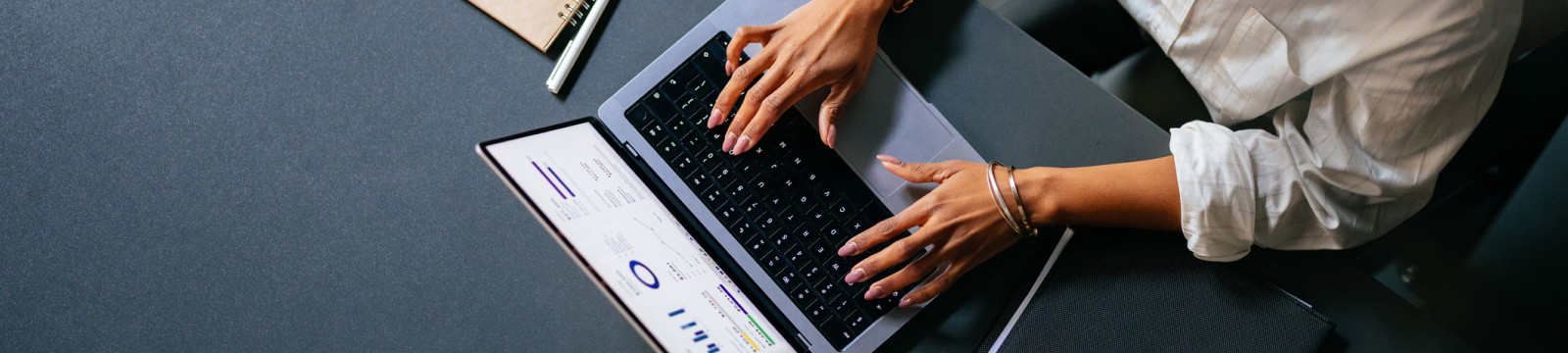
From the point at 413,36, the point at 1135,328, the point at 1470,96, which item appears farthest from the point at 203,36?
the point at 1470,96

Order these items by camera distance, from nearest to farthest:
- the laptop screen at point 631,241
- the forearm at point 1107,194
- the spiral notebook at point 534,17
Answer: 1. the laptop screen at point 631,241
2. the forearm at point 1107,194
3. the spiral notebook at point 534,17

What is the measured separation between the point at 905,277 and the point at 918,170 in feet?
0.38

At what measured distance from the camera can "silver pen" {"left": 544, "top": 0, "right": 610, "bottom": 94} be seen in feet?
2.57

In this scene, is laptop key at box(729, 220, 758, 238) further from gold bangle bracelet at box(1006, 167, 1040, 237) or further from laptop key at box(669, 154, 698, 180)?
gold bangle bracelet at box(1006, 167, 1040, 237)

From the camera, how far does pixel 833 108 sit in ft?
2.45

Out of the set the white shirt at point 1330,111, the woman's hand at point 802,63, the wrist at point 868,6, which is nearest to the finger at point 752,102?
the woman's hand at point 802,63

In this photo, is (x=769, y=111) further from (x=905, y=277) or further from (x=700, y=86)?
(x=905, y=277)

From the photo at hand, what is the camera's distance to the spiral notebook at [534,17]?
31.2 inches

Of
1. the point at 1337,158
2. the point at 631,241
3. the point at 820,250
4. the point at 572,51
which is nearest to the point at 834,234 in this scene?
the point at 820,250

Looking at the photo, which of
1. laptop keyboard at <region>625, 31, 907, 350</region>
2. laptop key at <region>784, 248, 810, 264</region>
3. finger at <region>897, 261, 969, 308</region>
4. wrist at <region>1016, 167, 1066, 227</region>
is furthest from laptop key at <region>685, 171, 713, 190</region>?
wrist at <region>1016, 167, 1066, 227</region>

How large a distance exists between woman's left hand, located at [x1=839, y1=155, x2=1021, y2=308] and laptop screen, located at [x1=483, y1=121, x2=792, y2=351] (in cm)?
14

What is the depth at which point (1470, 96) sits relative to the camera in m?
0.60

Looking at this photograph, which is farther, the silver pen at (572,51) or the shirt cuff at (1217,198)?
the silver pen at (572,51)

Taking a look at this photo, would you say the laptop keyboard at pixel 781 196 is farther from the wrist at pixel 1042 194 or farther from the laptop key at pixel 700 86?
the wrist at pixel 1042 194
